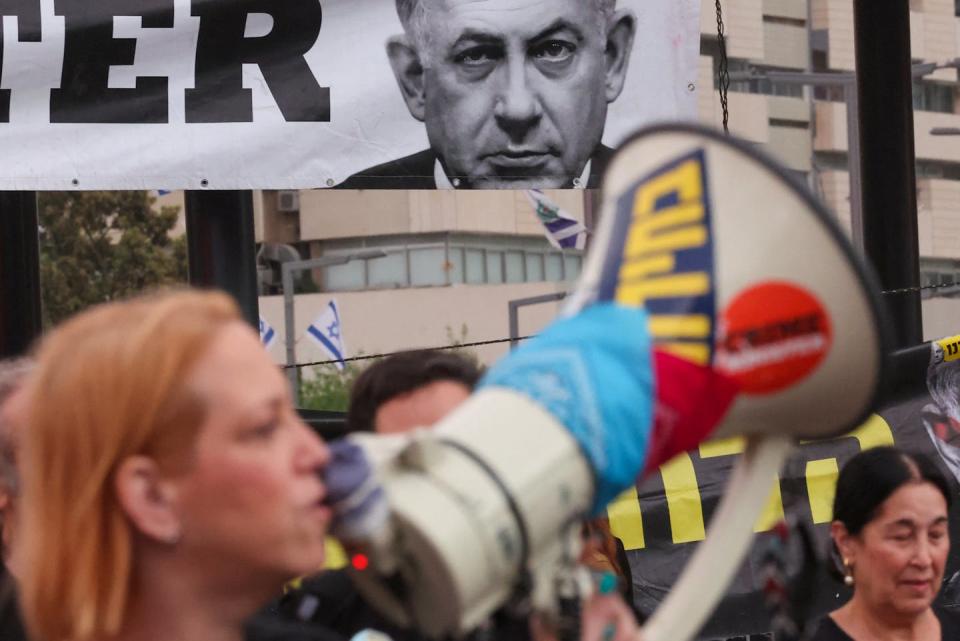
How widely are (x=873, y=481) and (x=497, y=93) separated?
1519mm

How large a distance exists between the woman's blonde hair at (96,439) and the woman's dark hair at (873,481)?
2.19 metres

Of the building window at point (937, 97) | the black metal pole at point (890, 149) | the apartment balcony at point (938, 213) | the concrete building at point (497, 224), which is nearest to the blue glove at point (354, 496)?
the black metal pole at point (890, 149)

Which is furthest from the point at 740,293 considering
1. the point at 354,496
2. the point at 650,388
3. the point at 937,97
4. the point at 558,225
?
the point at 937,97

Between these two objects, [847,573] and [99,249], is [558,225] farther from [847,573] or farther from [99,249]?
[847,573]

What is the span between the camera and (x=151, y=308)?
1744mm

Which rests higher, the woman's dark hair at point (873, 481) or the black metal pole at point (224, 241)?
the black metal pole at point (224, 241)

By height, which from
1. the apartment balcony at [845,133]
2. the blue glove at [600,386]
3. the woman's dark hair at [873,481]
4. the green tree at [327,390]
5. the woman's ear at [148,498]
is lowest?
the green tree at [327,390]

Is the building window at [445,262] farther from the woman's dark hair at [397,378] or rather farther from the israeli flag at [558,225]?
the woman's dark hair at [397,378]

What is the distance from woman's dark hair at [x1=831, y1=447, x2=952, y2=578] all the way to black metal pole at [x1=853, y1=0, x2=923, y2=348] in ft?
7.61

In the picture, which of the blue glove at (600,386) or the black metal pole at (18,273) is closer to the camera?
the blue glove at (600,386)

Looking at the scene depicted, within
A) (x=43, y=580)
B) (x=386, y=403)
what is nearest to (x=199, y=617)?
(x=43, y=580)

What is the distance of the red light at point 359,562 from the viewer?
169cm

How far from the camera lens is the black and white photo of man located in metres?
4.61

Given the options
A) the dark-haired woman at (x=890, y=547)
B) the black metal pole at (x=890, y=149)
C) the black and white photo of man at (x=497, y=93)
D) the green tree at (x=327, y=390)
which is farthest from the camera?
the green tree at (x=327, y=390)
